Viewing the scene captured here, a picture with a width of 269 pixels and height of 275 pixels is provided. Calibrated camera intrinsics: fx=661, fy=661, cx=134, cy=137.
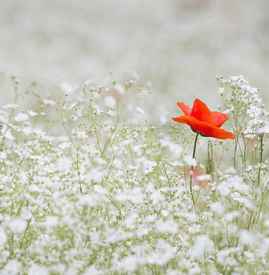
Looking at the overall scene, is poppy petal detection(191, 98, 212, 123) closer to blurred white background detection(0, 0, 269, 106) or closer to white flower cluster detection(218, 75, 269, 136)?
white flower cluster detection(218, 75, 269, 136)

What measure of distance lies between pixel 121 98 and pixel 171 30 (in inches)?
47.4

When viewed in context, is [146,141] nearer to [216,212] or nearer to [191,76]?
[216,212]

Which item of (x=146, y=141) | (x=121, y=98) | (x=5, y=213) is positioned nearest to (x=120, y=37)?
(x=121, y=98)

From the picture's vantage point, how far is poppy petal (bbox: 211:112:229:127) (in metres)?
1.12

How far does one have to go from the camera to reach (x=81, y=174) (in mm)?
1096

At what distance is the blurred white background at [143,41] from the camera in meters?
2.40

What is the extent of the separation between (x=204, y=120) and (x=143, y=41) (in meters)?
1.54

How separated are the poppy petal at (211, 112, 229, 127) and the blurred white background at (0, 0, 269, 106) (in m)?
1.13

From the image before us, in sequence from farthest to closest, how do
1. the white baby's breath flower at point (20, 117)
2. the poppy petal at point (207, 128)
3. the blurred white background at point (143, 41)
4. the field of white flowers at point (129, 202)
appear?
the blurred white background at point (143, 41) → the white baby's breath flower at point (20, 117) → the poppy petal at point (207, 128) → the field of white flowers at point (129, 202)

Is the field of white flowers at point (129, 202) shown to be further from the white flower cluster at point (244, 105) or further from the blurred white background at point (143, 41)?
the blurred white background at point (143, 41)

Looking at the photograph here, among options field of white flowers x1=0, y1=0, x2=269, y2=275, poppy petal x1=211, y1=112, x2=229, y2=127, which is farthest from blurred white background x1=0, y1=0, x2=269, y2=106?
poppy petal x1=211, y1=112, x2=229, y2=127

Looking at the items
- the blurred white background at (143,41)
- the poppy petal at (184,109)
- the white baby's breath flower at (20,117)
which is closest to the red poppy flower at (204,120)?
the poppy petal at (184,109)

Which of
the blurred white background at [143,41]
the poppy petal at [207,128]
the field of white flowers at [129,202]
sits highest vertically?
the blurred white background at [143,41]

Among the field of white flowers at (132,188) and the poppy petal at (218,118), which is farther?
the poppy petal at (218,118)
